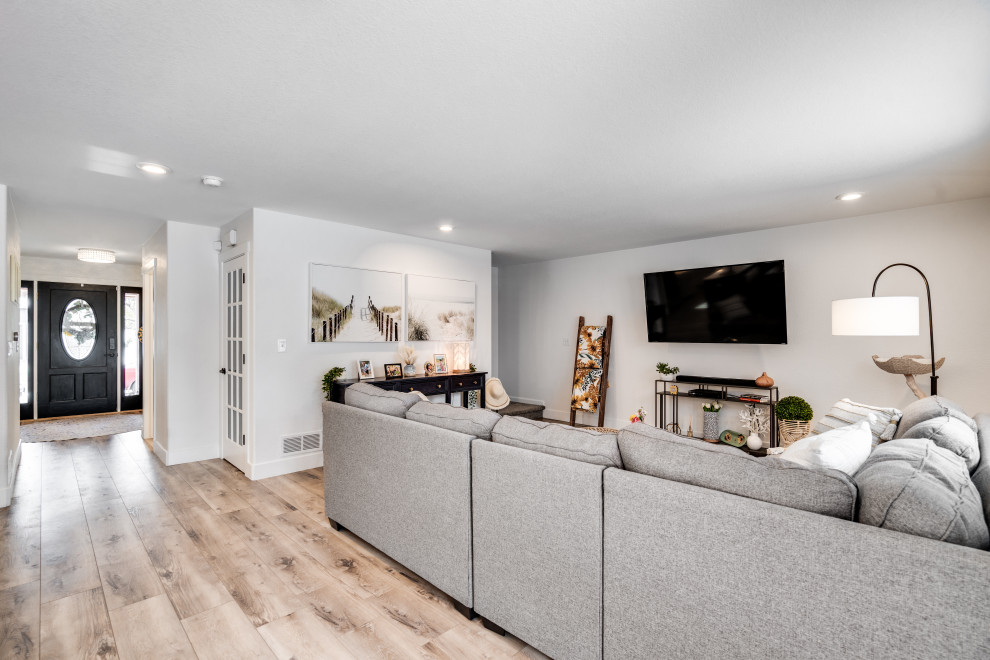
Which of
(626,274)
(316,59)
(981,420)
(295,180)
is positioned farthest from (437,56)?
(626,274)

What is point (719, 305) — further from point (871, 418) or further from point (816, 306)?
point (871, 418)

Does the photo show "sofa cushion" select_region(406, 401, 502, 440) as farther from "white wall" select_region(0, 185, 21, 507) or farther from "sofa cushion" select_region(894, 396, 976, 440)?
"white wall" select_region(0, 185, 21, 507)

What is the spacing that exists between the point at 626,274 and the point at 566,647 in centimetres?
489

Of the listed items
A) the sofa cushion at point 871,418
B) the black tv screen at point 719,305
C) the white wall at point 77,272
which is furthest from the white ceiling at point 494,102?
the white wall at point 77,272

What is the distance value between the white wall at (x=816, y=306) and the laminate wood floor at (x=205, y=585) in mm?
3975

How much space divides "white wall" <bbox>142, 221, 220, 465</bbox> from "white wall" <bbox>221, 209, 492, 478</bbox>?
1.26 feet

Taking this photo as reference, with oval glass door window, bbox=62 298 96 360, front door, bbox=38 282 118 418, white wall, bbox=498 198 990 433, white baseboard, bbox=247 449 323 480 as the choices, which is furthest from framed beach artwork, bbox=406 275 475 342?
oval glass door window, bbox=62 298 96 360

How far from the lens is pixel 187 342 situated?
449cm

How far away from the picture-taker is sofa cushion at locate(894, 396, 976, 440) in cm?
225

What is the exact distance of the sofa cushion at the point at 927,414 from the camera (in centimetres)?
225

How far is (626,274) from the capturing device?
5988mm

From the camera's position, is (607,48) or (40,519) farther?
(40,519)

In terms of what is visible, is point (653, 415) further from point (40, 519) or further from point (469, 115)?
point (40, 519)

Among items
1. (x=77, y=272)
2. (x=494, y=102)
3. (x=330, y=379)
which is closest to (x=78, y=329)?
(x=77, y=272)
